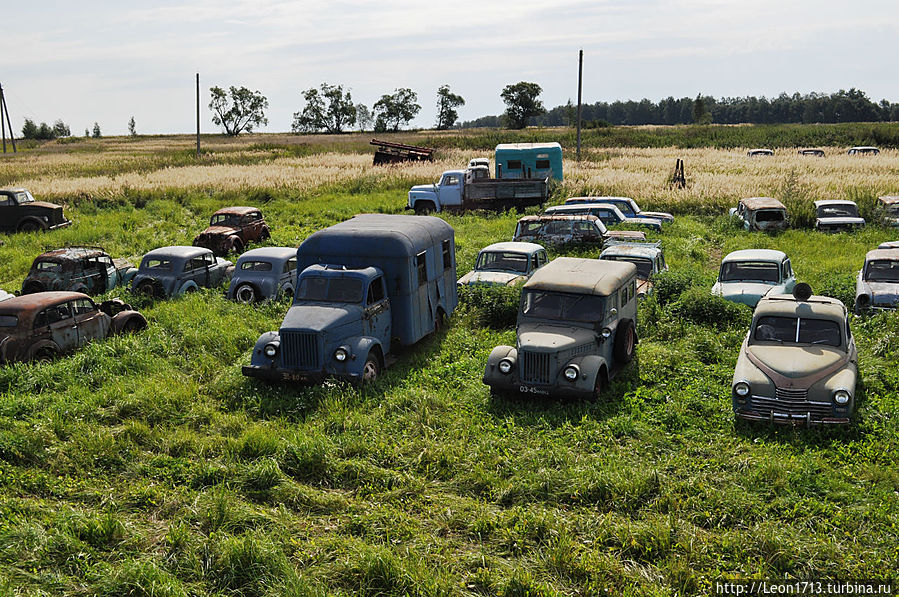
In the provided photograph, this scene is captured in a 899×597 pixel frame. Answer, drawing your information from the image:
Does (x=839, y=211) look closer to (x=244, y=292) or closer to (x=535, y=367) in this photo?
(x=535, y=367)

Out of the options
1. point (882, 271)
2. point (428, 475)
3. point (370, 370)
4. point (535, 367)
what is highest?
point (882, 271)

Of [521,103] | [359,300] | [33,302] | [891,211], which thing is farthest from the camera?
[521,103]

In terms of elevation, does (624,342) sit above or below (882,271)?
below

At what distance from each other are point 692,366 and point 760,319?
1.56 metres

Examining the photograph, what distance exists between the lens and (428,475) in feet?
29.5

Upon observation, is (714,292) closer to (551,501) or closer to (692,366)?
(692,366)

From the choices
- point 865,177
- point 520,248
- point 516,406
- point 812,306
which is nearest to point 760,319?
point 812,306

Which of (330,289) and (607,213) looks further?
(607,213)

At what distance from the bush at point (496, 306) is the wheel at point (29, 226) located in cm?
2043

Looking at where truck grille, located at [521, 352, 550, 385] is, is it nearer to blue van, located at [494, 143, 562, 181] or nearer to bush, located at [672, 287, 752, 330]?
bush, located at [672, 287, 752, 330]

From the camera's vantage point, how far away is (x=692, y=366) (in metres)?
12.2

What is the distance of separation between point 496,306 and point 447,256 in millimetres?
1593

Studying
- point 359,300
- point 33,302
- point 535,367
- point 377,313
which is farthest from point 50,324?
point 535,367

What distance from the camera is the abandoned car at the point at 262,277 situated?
17234 millimetres
